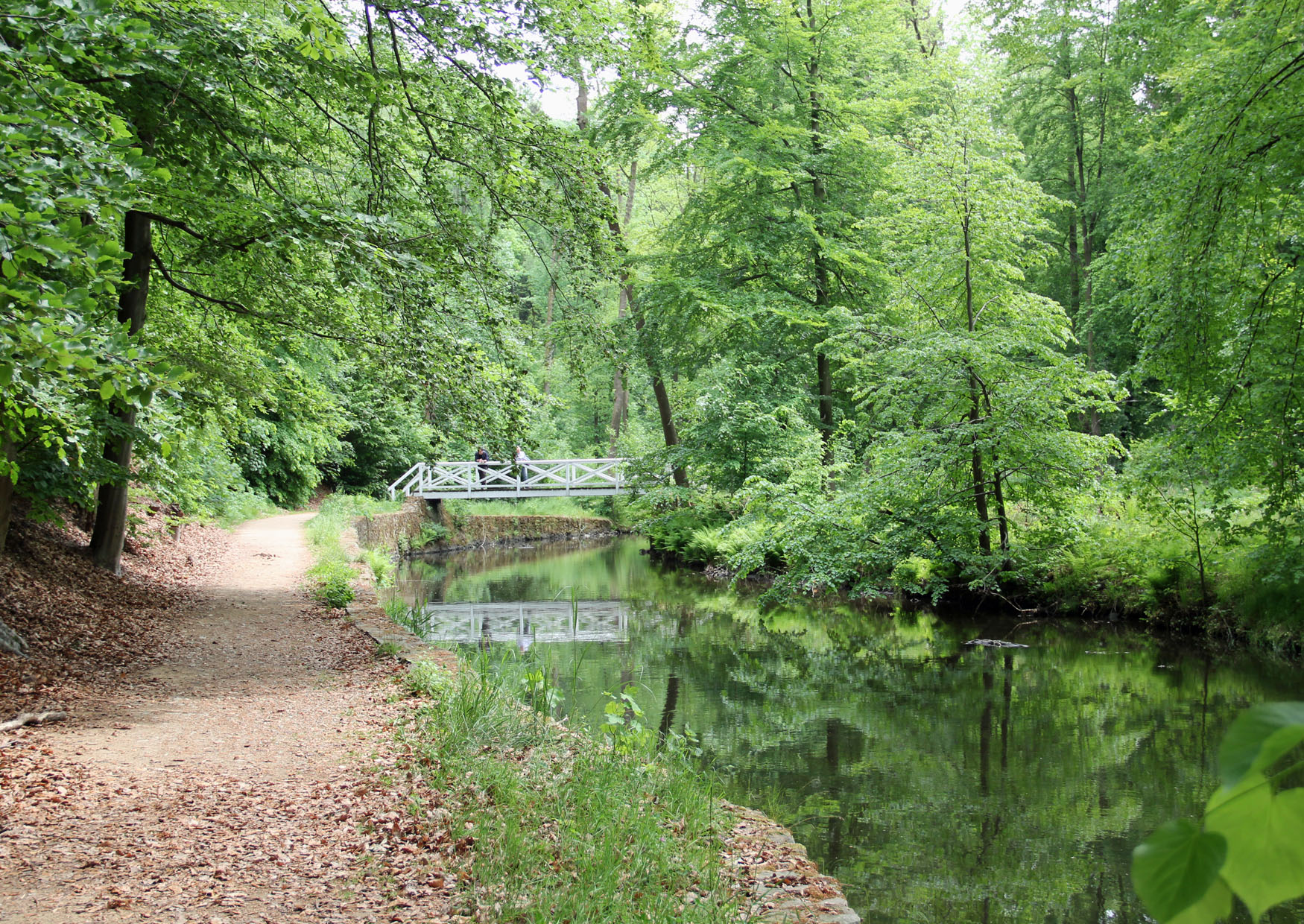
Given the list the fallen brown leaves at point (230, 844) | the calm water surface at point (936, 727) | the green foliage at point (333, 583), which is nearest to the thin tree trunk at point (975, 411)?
the calm water surface at point (936, 727)

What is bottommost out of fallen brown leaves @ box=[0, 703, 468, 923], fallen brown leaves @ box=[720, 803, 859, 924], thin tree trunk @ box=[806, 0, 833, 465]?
fallen brown leaves @ box=[720, 803, 859, 924]

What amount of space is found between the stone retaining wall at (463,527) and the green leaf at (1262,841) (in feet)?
62.0

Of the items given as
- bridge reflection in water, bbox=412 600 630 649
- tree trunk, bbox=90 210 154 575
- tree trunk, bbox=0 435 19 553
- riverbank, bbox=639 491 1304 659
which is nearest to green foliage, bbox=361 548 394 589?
bridge reflection in water, bbox=412 600 630 649

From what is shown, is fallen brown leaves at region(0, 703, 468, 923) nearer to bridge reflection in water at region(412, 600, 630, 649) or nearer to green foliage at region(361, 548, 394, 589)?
bridge reflection in water at region(412, 600, 630, 649)

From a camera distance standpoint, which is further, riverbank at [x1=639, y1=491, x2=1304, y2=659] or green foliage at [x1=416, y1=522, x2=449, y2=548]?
green foliage at [x1=416, y1=522, x2=449, y2=548]

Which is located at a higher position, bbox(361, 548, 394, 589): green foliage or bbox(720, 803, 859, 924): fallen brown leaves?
bbox(361, 548, 394, 589): green foliage

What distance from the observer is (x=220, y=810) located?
425 cm

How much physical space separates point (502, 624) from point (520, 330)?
5646mm

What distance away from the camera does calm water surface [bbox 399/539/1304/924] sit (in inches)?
185

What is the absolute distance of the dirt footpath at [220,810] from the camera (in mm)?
3406

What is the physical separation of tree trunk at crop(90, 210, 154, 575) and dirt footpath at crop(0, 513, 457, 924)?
264cm

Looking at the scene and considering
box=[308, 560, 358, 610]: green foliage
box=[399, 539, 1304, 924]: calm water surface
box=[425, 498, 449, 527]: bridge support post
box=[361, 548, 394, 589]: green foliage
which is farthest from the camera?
box=[425, 498, 449, 527]: bridge support post

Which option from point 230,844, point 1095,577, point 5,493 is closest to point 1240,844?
point 230,844

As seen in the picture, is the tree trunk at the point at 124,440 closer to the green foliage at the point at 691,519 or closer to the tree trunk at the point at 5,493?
the tree trunk at the point at 5,493
